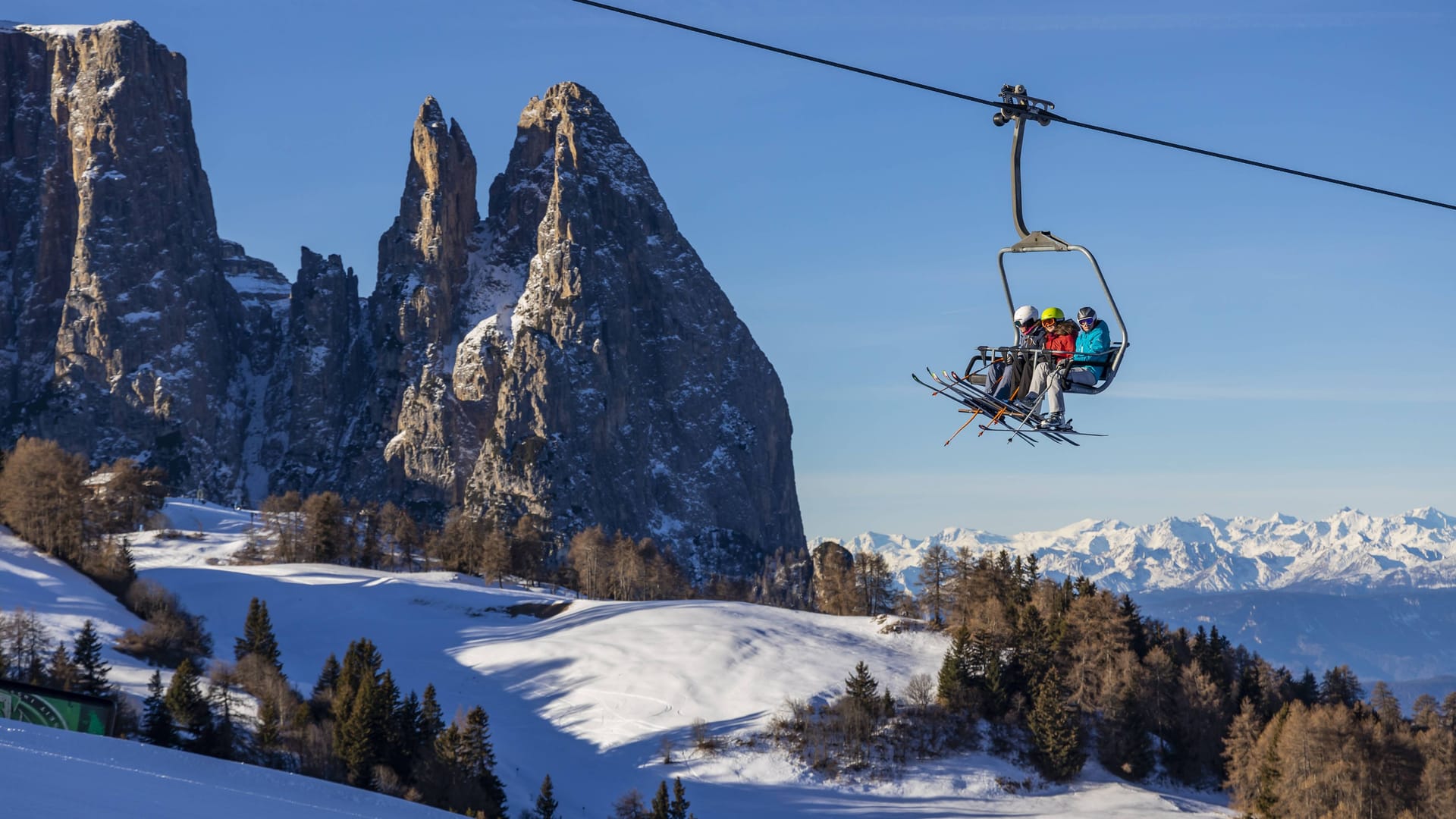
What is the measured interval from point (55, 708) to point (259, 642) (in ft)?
87.8

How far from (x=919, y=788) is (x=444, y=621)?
50796 mm

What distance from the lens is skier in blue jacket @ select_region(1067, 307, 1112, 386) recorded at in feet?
81.0

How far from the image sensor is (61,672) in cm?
7662

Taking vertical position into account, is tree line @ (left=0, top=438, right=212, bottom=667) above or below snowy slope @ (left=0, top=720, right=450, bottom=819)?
above

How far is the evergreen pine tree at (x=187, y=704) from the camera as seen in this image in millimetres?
73125

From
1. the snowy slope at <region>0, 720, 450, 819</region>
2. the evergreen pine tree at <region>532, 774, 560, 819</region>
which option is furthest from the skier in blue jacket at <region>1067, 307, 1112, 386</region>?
the evergreen pine tree at <region>532, 774, 560, 819</region>

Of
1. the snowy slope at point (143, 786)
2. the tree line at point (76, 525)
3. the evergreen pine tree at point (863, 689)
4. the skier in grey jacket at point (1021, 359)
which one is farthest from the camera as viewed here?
the tree line at point (76, 525)

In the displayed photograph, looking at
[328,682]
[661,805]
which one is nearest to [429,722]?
[328,682]

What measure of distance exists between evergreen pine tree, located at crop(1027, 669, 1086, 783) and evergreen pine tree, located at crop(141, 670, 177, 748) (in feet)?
181

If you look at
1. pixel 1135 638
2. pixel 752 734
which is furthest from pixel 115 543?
pixel 1135 638

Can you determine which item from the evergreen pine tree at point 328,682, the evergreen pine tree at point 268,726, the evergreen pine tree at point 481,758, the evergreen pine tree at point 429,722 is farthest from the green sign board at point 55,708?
the evergreen pine tree at point 481,758

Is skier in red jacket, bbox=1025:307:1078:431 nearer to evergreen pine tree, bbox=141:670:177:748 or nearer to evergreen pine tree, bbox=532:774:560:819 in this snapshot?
evergreen pine tree, bbox=532:774:560:819

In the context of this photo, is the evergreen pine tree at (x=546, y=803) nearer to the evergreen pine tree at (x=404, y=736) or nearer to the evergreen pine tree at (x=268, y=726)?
the evergreen pine tree at (x=404, y=736)

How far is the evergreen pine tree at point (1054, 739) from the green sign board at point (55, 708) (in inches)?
2303
